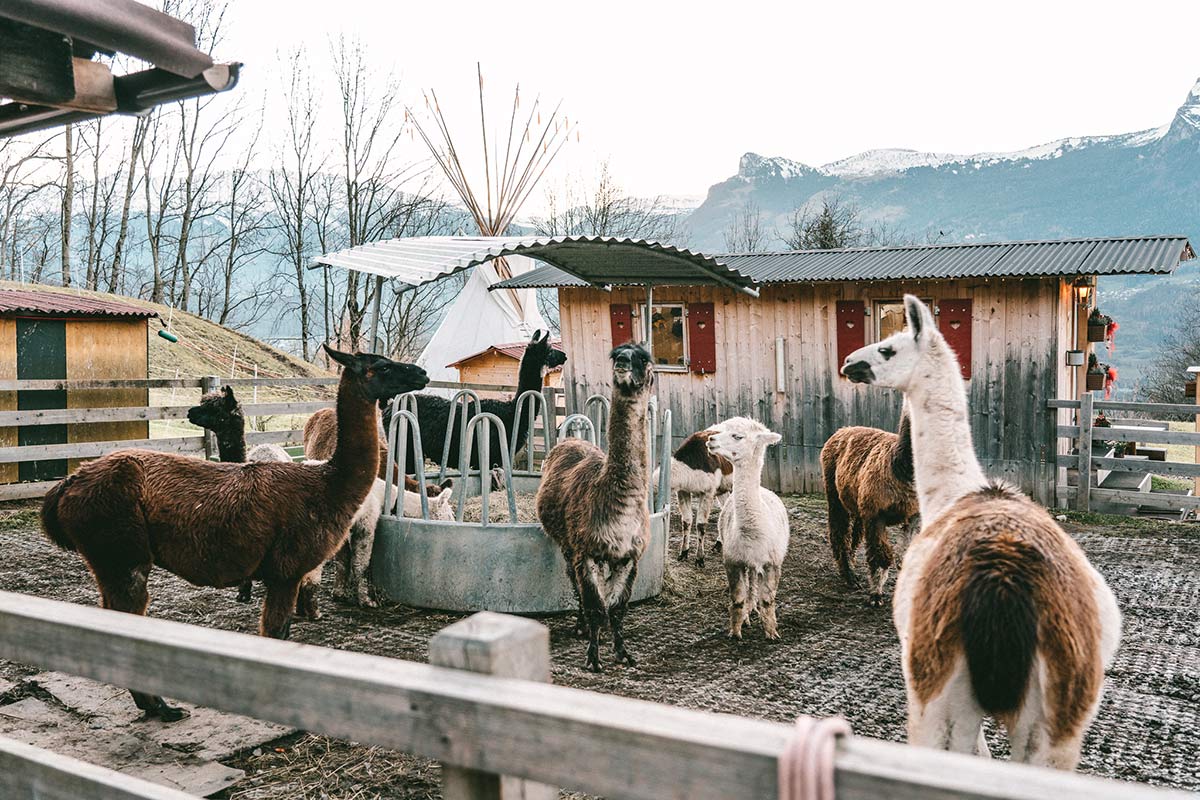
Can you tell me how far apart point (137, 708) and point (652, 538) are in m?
3.68

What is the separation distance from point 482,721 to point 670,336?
13.4 m

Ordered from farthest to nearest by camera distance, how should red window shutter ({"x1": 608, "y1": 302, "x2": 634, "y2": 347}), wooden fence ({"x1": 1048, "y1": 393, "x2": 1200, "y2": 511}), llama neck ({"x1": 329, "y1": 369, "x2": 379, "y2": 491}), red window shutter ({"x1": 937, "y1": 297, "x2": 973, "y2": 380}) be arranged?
1. red window shutter ({"x1": 608, "y1": 302, "x2": 634, "y2": 347})
2. red window shutter ({"x1": 937, "y1": 297, "x2": 973, "y2": 380})
3. wooden fence ({"x1": 1048, "y1": 393, "x2": 1200, "y2": 511})
4. llama neck ({"x1": 329, "y1": 369, "x2": 379, "y2": 491})

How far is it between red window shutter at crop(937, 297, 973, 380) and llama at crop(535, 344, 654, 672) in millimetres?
7735

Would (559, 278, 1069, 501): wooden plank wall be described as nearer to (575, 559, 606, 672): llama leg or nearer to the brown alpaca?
(575, 559, 606, 672): llama leg

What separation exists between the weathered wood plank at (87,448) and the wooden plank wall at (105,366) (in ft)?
1.09

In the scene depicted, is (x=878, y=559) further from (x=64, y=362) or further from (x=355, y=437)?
(x=64, y=362)

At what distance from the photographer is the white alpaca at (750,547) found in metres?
6.15

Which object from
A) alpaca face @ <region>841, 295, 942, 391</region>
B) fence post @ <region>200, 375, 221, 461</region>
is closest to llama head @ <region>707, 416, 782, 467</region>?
alpaca face @ <region>841, 295, 942, 391</region>

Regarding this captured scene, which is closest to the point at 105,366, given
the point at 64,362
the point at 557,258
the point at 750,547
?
the point at 64,362

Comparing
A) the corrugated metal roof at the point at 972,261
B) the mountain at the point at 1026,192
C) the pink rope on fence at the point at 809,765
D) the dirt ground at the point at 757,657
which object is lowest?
the dirt ground at the point at 757,657

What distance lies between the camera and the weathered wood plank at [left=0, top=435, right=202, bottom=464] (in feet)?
35.9

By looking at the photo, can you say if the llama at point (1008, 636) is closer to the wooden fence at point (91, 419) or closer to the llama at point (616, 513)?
the llama at point (616, 513)

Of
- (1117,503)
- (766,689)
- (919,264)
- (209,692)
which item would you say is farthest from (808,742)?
(919,264)

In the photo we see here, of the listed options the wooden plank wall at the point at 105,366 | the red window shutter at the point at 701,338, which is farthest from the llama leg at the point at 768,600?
the wooden plank wall at the point at 105,366
